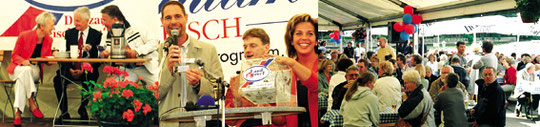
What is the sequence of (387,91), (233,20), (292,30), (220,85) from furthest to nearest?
1. (387,91)
2. (233,20)
3. (292,30)
4. (220,85)

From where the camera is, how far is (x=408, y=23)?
32.3ft

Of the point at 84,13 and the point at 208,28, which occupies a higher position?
the point at 84,13

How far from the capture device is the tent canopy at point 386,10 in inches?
325

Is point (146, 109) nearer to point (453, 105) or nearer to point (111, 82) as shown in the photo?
point (111, 82)

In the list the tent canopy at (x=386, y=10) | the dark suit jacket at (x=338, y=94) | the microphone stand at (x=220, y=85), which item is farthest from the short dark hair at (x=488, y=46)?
the microphone stand at (x=220, y=85)

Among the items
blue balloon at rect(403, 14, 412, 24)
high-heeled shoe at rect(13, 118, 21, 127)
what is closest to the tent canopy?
blue balloon at rect(403, 14, 412, 24)

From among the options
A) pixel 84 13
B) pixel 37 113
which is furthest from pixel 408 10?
pixel 84 13

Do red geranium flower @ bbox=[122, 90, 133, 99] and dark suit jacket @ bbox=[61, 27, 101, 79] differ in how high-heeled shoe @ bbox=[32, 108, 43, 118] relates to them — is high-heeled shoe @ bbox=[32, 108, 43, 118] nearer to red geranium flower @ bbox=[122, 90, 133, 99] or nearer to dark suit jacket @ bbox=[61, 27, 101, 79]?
dark suit jacket @ bbox=[61, 27, 101, 79]

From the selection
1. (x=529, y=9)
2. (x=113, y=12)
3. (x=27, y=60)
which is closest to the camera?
(x=113, y=12)

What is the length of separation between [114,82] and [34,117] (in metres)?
2.01

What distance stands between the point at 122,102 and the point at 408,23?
7.20m

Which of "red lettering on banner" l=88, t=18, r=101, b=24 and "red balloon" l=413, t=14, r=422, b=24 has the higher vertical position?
"red balloon" l=413, t=14, r=422, b=24

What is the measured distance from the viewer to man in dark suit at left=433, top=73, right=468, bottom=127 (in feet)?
16.8

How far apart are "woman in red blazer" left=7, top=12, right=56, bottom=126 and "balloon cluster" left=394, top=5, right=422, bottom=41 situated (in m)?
6.75
